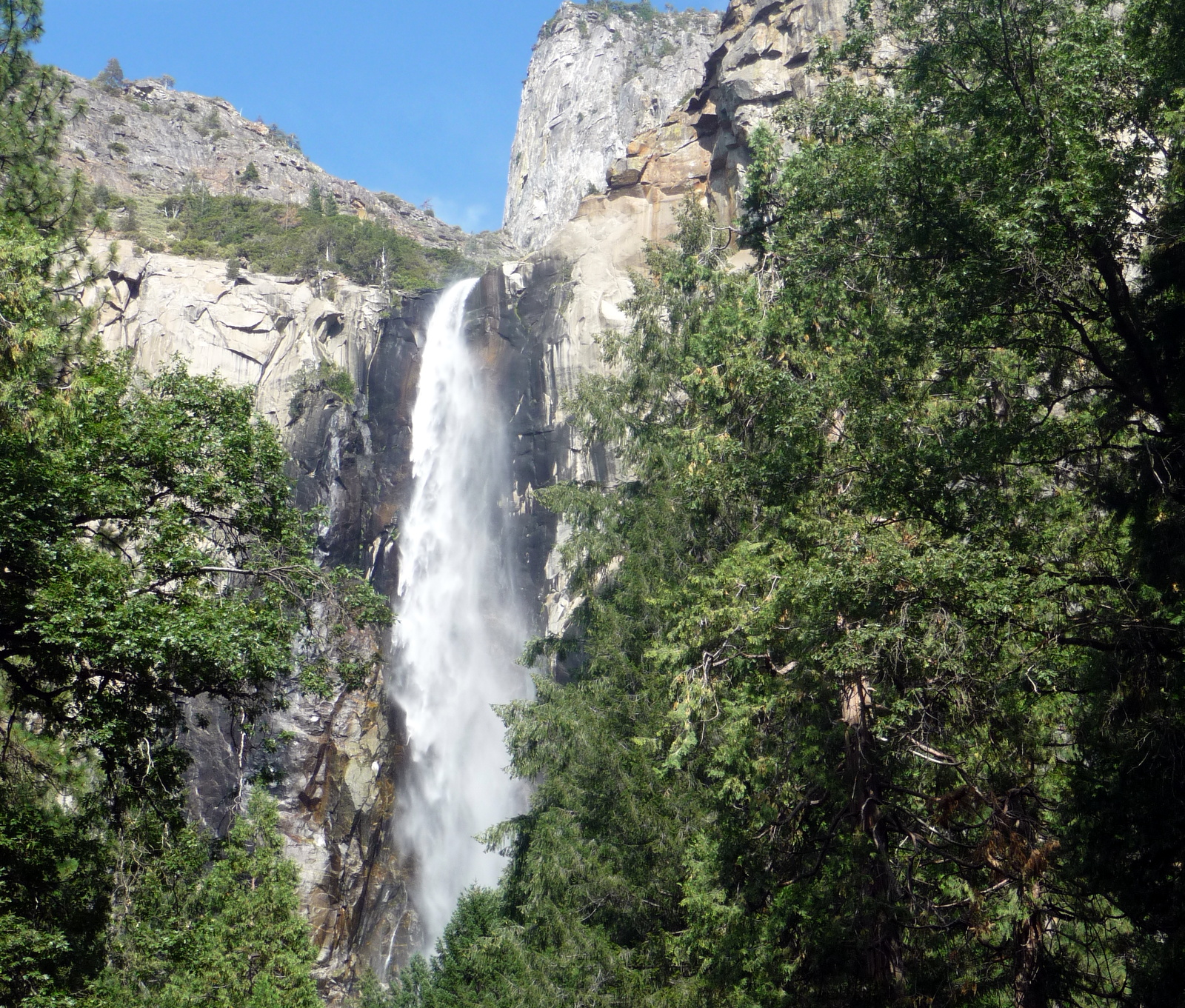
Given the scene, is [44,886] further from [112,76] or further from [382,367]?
[112,76]

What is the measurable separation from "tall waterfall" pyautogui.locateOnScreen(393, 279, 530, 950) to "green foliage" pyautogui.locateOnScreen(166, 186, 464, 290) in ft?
32.8

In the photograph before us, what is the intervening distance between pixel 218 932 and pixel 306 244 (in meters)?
42.0

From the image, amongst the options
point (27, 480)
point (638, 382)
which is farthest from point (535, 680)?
point (27, 480)

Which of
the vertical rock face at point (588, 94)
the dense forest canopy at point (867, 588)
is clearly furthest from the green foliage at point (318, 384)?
the vertical rock face at point (588, 94)

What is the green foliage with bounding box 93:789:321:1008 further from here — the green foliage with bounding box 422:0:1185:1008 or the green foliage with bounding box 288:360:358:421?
the green foliage with bounding box 288:360:358:421

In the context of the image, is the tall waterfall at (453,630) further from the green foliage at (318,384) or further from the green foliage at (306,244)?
the green foliage at (306,244)

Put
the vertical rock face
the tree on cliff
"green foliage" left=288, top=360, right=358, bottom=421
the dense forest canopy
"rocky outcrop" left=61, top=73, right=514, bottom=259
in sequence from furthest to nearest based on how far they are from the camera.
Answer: the vertical rock face → "rocky outcrop" left=61, top=73, right=514, bottom=259 → "green foliage" left=288, top=360, right=358, bottom=421 → the dense forest canopy → the tree on cliff

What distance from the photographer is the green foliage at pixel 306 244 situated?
50.5 m

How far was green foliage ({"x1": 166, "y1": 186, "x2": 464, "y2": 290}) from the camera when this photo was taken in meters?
50.5

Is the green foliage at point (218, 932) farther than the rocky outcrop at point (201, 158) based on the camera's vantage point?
No

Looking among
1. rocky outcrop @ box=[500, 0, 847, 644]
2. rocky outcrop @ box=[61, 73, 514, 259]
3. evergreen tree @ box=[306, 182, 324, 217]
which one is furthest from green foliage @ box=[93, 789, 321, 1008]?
rocky outcrop @ box=[61, 73, 514, 259]

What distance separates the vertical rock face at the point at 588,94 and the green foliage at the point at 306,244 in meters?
24.0

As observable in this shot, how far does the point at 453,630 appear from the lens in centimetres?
3819

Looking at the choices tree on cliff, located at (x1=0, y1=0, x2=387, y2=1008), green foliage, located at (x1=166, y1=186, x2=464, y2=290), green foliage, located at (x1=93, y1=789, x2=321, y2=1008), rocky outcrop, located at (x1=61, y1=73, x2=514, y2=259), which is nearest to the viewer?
tree on cliff, located at (x1=0, y1=0, x2=387, y2=1008)
